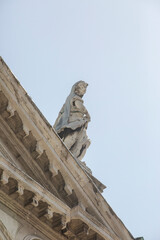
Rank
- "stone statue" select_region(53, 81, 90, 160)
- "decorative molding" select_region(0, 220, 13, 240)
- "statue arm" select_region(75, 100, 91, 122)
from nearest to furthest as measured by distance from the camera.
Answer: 1. "decorative molding" select_region(0, 220, 13, 240)
2. "stone statue" select_region(53, 81, 90, 160)
3. "statue arm" select_region(75, 100, 91, 122)

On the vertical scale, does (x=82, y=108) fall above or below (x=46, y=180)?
above

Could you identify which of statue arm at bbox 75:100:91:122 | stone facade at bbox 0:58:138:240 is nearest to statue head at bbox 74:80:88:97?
statue arm at bbox 75:100:91:122

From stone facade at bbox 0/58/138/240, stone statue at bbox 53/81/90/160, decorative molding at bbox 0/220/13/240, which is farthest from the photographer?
stone statue at bbox 53/81/90/160

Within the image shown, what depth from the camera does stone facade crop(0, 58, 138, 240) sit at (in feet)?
37.8

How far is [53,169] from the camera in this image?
12.5 meters

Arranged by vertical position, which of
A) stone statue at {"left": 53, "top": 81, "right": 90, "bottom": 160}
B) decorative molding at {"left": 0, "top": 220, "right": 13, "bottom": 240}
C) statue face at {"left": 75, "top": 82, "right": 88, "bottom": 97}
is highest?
statue face at {"left": 75, "top": 82, "right": 88, "bottom": 97}

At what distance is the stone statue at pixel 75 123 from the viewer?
1529cm

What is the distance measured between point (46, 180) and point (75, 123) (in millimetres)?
3351

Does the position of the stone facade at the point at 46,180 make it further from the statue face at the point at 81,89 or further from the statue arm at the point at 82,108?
the statue face at the point at 81,89

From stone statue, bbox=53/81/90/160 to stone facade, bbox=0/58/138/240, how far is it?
2.38 metres

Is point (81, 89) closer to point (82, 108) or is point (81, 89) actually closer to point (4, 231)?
point (82, 108)

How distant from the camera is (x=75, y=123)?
15602 mm

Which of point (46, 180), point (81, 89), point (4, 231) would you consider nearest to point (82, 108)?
point (81, 89)

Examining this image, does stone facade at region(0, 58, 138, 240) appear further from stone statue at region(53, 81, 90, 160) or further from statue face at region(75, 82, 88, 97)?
statue face at region(75, 82, 88, 97)
